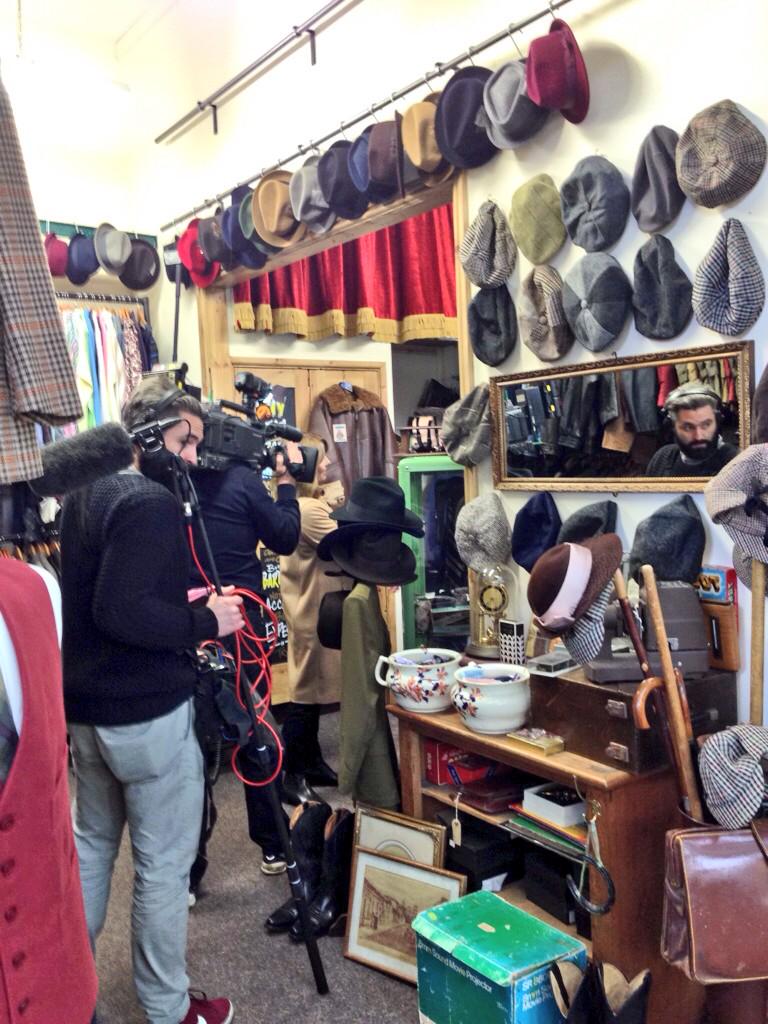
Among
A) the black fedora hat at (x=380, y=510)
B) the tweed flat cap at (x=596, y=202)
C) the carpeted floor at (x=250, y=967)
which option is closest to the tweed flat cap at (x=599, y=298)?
the tweed flat cap at (x=596, y=202)

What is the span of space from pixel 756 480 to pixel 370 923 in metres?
1.46

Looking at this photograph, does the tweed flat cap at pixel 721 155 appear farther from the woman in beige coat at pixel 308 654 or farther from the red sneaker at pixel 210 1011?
the red sneaker at pixel 210 1011

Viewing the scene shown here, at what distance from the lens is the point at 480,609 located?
8.13 ft

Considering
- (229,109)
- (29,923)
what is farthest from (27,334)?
(229,109)

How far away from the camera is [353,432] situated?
4.58m

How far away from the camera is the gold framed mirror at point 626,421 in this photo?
1.87 m

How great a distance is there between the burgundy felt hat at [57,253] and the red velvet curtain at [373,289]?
897mm

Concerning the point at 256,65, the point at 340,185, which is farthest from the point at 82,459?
the point at 256,65

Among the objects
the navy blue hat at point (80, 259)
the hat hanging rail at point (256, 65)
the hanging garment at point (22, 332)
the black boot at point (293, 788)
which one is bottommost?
the black boot at point (293, 788)

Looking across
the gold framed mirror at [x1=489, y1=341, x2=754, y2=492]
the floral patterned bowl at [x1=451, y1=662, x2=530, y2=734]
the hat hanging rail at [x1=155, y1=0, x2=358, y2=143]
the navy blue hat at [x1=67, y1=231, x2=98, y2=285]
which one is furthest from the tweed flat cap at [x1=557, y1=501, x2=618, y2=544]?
the navy blue hat at [x1=67, y1=231, x2=98, y2=285]

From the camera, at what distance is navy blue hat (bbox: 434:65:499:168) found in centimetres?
223

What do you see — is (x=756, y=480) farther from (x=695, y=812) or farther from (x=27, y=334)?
(x=27, y=334)

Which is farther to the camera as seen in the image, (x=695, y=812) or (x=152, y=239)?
(x=152, y=239)

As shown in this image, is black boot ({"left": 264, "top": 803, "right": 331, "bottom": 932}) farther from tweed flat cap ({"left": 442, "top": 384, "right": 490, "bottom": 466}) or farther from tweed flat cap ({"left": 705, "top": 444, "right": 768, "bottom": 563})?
tweed flat cap ({"left": 705, "top": 444, "right": 768, "bottom": 563})
